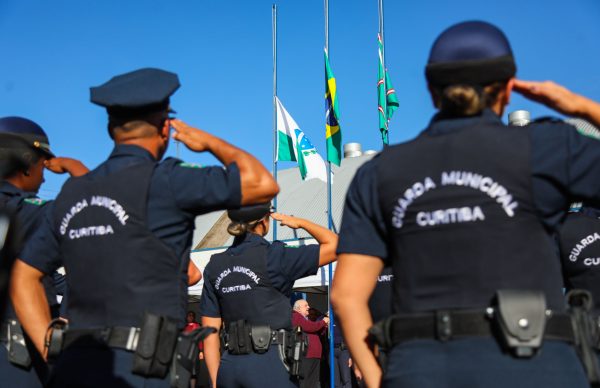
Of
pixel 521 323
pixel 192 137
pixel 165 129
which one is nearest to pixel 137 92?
pixel 165 129

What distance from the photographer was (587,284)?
5402mm

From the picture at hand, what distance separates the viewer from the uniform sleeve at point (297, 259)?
6641mm

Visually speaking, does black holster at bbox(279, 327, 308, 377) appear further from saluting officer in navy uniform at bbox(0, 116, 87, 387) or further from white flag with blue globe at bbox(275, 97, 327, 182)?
white flag with blue globe at bbox(275, 97, 327, 182)

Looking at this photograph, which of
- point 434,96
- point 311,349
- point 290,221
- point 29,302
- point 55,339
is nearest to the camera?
point 434,96

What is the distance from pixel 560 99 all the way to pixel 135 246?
73.4 inches

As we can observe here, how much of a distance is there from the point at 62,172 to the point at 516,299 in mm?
3051

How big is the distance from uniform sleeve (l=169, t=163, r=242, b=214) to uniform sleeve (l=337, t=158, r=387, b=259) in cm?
58

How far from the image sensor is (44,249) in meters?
3.80

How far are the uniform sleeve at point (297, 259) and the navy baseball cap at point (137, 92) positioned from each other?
125 inches

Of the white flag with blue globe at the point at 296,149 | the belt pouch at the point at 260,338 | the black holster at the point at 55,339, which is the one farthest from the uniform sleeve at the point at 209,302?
the white flag with blue globe at the point at 296,149

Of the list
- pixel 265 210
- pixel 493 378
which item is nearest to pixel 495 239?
pixel 493 378

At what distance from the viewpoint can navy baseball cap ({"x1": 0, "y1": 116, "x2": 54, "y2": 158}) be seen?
15.7 feet

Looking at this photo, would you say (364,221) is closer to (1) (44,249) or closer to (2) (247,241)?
(1) (44,249)

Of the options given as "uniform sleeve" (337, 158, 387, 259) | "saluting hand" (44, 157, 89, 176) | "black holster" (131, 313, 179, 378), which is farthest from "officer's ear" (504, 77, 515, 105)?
"saluting hand" (44, 157, 89, 176)
